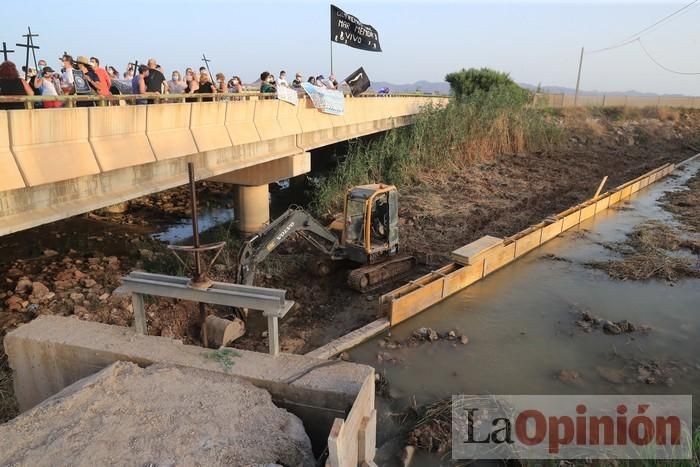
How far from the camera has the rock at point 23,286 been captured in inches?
384

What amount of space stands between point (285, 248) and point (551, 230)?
810 centimetres

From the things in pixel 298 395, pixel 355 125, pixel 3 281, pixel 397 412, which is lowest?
pixel 397 412

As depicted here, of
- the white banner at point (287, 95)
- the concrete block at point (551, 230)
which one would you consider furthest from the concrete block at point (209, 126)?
the concrete block at point (551, 230)

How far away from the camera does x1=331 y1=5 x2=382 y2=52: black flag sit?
17.8 meters

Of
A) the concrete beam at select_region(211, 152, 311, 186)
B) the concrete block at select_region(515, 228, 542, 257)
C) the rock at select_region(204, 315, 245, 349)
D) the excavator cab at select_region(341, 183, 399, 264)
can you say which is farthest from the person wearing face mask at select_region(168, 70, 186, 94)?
the concrete block at select_region(515, 228, 542, 257)

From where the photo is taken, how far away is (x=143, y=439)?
3602 mm

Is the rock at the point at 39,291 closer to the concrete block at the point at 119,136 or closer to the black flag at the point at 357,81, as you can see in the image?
the concrete block at the point at 119,136

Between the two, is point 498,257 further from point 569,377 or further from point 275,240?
point 275,240

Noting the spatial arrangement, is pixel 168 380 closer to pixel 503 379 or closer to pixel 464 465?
pixel 464 465

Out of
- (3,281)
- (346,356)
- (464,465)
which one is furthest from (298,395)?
(3,281)

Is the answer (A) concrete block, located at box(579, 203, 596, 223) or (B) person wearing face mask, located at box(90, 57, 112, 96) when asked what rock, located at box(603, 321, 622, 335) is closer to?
(A) concrete block, located at box(579, 203, 596, 223)

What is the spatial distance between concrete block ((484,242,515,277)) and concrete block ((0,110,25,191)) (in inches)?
382

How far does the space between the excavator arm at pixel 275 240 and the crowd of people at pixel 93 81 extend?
3462 mm

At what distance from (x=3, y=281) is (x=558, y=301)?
38.7 feet
